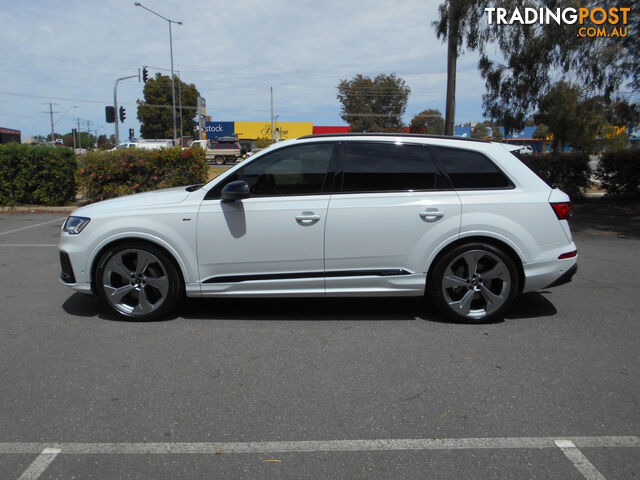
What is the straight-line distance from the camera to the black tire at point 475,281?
479 cm

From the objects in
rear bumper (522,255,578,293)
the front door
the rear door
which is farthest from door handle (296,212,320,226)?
rear bumper (522,255,578,293)

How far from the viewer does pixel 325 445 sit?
293cm

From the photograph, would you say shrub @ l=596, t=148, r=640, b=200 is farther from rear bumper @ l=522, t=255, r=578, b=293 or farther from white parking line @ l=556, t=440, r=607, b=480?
white parking line @ l=556, t=440, r=607, b=480

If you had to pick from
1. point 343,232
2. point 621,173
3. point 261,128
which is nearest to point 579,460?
point 343,232

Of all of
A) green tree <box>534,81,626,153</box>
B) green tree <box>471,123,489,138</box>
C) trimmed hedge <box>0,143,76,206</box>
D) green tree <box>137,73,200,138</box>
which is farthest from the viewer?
green tree <box>471,123,489,138</box>

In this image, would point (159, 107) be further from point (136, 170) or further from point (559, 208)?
point (559, 208)

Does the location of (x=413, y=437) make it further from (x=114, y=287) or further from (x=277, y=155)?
(x=114, y=287)

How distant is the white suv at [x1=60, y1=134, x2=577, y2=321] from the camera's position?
4.75m

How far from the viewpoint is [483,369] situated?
391 cm

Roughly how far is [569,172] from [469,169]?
11.4 m

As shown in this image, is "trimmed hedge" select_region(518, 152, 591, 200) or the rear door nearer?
the rear door

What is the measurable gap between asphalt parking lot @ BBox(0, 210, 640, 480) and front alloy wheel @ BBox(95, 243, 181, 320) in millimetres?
179

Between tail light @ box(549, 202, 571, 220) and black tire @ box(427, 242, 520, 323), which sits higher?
tail light @ box(549, 202, 571, 220)

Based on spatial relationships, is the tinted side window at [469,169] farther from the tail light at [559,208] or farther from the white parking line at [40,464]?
the white parking line at [40,464]
